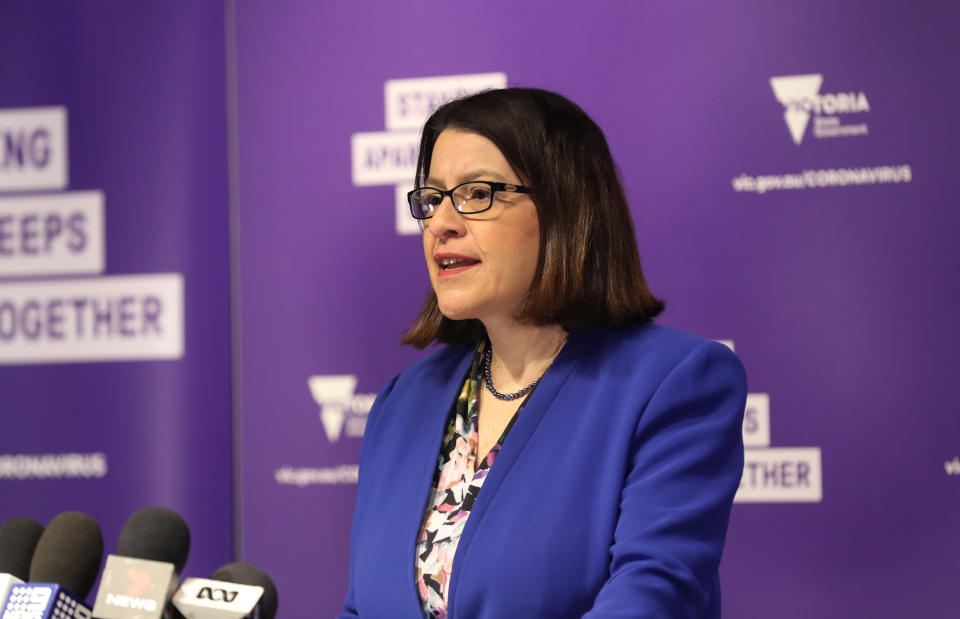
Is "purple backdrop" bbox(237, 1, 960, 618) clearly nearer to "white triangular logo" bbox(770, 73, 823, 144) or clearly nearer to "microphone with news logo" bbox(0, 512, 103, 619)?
"white triangular logo" bbox(770, 73, 823, 144)

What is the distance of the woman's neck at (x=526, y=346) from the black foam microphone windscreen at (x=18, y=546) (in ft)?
3.13

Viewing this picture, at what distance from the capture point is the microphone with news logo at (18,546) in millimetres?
1908

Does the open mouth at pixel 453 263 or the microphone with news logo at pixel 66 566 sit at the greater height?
the open mouth at pixel 453 263

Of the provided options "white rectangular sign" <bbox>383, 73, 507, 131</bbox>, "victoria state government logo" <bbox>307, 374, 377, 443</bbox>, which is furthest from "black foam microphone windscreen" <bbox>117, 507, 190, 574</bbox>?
"white rectangular sign" <bbox>383, 73, 507, 131</bbox>

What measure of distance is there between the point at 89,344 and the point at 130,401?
23cm

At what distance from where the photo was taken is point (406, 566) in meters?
1.73

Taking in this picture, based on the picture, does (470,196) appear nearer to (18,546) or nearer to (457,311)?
(457,311)

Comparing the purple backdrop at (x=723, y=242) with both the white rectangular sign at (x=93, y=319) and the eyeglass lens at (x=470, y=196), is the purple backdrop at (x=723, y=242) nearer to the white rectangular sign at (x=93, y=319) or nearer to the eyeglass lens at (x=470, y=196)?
the white rectangular sign at (x=93, y=319)

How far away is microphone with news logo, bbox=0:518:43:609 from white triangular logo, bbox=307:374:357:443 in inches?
43.4

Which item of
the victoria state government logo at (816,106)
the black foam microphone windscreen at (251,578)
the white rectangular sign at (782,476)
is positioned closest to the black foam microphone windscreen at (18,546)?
the black foam microphone windscreen at (251,578)

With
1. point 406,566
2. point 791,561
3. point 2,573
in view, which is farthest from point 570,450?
point 791,561

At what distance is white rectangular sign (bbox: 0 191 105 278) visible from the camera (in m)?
3.15

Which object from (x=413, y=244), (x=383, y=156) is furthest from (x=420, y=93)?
(x=413, y=244)

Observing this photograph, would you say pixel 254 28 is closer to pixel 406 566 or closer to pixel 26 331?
pixel 26 331
